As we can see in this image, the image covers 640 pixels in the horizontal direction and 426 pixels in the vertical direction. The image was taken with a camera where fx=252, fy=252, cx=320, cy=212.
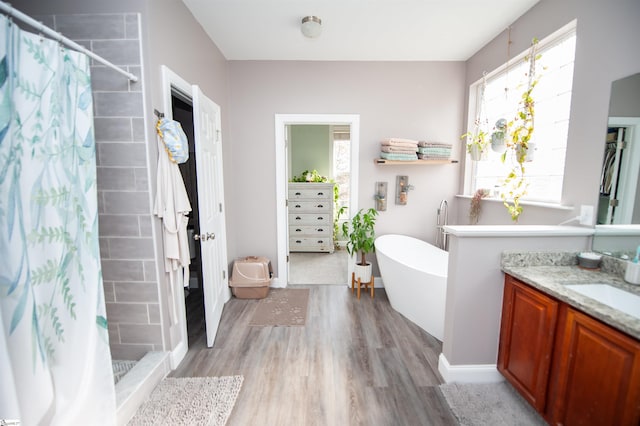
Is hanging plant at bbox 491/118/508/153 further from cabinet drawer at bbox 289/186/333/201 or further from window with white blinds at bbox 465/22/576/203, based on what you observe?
cabinet drawer at bbox 289/186/333/201

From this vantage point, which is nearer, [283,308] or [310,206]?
[283,308]

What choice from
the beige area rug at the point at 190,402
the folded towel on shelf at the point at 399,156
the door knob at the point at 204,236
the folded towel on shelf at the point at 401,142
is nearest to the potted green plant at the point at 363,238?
the folded towel on shelf at the point at 399,156

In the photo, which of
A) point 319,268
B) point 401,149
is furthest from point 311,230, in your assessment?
point 401,149

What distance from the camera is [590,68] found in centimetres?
155

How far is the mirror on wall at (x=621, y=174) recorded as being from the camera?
134 cm

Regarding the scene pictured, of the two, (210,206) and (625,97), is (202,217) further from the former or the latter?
(625,97)

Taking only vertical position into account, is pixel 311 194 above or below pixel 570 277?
above

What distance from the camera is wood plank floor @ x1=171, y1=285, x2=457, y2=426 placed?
1484 millimetres

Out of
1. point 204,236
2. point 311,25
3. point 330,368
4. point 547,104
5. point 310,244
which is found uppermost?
point 311,25

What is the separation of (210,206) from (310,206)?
248 centimetres

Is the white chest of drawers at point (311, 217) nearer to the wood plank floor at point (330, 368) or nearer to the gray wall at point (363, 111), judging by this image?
the gray wall at point (363, 111)

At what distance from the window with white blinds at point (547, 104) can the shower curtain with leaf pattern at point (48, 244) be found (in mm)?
2782

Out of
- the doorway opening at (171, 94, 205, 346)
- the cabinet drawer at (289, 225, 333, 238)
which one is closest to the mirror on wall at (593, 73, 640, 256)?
the doorway opening at (171, 94, 205, 346)

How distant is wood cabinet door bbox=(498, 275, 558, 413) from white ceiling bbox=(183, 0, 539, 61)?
6.92 feet
